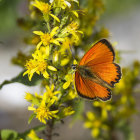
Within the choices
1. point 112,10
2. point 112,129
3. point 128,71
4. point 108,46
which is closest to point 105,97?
point 108,46

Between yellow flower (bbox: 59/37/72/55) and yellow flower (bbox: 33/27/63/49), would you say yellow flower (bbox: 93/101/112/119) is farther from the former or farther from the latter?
yellow flower (bbox: 33/27/63/49)

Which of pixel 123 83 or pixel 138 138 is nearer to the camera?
pixel 123 83

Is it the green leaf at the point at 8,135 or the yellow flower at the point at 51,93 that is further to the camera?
the green leaf at the point at 8,135

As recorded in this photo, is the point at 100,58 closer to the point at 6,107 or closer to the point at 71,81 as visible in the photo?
the point at 71,81

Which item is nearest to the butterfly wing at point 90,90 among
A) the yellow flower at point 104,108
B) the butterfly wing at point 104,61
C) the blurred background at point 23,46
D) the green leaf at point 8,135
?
the butterfly wing at point 104,61

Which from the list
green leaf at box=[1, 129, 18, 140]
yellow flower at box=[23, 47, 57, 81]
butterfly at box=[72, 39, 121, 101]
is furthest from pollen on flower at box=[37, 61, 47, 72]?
green leaf at box=[1, 129, 18, 140]

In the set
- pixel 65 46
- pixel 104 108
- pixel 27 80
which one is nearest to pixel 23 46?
pixel 104 108

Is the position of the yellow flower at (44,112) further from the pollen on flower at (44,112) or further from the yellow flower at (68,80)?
the yellow flower at (68,80)
